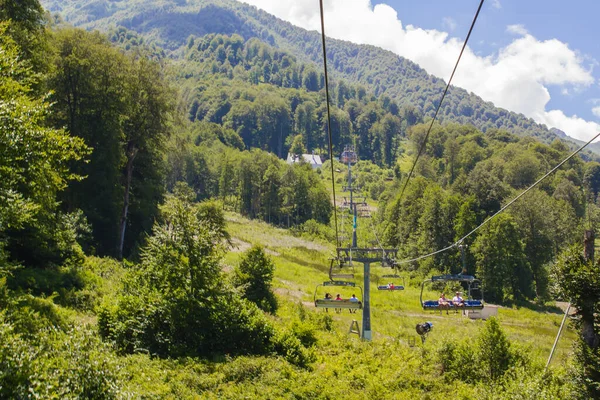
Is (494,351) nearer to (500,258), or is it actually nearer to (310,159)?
(500,258)

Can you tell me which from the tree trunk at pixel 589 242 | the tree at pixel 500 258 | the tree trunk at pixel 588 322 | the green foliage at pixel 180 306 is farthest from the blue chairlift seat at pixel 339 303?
the tree at pixel 500 258

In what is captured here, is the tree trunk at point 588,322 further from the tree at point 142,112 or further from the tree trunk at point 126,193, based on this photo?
the tree at point 142,112

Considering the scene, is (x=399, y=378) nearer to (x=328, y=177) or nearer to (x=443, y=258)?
(x=443, y=258)

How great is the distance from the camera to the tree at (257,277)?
115 feet

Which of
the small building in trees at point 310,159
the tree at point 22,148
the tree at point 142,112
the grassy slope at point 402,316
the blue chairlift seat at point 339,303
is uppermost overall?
the small building in trees at point 310,159

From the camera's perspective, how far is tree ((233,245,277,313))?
34.9 metres

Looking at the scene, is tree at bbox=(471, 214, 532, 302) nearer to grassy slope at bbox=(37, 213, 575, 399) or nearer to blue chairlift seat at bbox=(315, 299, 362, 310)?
grassy slope at bbox=(37, 213, 575, 399)

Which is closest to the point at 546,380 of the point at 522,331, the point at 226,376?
the point at 226,376

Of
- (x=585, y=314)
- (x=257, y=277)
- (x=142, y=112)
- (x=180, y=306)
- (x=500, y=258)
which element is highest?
(x=142, y=112)

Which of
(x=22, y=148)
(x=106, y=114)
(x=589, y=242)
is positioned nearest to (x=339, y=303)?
(x=589, y=242)

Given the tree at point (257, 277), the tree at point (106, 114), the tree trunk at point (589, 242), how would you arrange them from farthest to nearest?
the tree at point (106, 114) < the tree at point (257, 277) < the tree trunk at point (589, 242)

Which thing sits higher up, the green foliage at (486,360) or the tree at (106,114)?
the tree at (106,114)

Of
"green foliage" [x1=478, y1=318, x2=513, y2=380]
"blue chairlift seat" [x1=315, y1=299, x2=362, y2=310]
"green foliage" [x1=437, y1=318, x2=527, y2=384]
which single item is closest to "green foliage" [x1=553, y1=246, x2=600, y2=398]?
"green foliage" [x1=437, y1=318, x2=527, y2=384]

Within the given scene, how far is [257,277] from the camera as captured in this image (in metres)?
36.1
